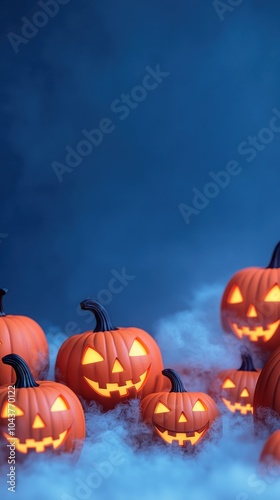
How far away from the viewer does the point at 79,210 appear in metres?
6.08

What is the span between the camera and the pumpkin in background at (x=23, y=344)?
454 cm

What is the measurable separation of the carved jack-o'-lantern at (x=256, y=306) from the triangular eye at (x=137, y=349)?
0.64 m

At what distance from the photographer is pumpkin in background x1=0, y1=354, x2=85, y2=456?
12.5 feet

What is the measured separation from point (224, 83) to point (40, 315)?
2.27m

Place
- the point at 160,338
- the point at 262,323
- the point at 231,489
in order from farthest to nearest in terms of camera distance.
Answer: the point at 160,338, the point at 262,323, the point at 231,489

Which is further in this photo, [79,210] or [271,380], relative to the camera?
[79,210]

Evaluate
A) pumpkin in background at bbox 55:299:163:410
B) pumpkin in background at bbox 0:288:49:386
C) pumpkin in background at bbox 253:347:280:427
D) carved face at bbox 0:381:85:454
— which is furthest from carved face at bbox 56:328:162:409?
pumpkin in background at bbox 253:347:280:427

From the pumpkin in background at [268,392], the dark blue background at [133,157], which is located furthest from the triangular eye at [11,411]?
the dark blue background at [133,157]

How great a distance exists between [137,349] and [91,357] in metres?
0.27

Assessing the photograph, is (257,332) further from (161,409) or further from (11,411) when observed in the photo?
(11,411)

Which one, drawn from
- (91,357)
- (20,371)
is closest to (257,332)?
(91,357)

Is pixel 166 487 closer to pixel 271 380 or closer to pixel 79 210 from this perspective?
pixel 271 380

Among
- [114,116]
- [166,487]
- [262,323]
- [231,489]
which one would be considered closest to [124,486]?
[166,487]

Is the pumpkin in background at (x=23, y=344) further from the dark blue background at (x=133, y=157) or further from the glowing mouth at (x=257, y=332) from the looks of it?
the dark blue background at (x=133, y=157)
